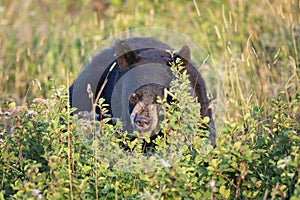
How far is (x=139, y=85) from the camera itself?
441 cm

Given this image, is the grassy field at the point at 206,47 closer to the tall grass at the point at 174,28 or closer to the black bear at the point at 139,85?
the tall grass at the point at 174,28

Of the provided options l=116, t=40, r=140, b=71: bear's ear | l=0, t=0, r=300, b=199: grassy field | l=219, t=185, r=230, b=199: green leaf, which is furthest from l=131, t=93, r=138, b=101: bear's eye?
l=219, t=185, r=230, b=199: green leaf

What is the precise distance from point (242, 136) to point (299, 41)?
109 inches

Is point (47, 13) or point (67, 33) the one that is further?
point (47, 13)

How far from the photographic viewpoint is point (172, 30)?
24.3 feet

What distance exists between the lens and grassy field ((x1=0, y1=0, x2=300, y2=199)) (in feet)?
13.0

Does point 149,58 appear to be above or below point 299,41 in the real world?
below

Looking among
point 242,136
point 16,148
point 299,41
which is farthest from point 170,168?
point 299,41

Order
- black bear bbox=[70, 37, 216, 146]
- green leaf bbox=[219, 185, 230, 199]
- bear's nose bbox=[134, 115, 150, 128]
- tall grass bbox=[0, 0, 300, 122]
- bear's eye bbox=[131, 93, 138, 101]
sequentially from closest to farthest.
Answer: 1. green leaf bbox=[219, 185, 230, 199]
2. bear's nose bbox=[134, 115, 150, 128]
3. black bear bbox=[70, 37, 216, 146]
4. bear's eye bbox=[131, 93, 138, 101]
5. tall grass bbox=[0, 0, 300, 122]

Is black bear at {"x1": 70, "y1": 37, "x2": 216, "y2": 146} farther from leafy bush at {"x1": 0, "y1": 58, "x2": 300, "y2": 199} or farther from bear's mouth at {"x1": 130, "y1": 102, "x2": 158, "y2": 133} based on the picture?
leafy bush at {"x1": 0, "y1": 58, "x2": 300, "y2": 199}

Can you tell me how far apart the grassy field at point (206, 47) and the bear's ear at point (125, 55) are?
25.4 inches

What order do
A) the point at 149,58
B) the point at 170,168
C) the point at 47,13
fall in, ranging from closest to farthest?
1. the point at 170,168
2. the point at 149,58
3. the point at 47,13

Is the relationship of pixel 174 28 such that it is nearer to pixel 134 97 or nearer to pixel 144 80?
pixel 144 80

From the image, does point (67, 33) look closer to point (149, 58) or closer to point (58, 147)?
point (149, 58)
